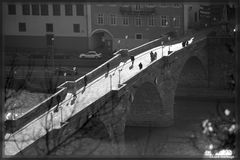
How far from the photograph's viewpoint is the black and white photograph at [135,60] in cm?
2908

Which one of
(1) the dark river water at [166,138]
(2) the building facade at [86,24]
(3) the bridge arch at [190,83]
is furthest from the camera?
(2) the building facade at [86,24]

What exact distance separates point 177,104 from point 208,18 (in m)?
8.14

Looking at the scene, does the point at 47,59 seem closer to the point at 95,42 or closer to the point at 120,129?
the point at 95,42

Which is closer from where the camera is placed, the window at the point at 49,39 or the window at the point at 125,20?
the window at the point at 125,20

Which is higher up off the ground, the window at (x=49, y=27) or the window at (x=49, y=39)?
the window at (x=49, y=27)

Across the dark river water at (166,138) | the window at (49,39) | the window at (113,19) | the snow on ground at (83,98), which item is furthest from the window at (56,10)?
the snow on ground at (83,98)

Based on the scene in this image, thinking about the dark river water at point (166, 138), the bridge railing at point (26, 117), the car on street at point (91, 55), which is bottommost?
the dark river water at point (166, 138)

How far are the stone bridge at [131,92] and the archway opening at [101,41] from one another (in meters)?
6.62

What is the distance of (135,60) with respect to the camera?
34.2 meters

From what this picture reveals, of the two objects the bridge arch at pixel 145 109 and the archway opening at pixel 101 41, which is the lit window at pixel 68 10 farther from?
the bridge arch at pixel 145 109

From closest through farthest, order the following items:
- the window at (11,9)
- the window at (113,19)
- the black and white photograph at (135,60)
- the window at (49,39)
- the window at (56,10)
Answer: the black and white photograph at (135,60), the window at (113,19), the window at (56,10), the window at (11,9), the window at (49,39)

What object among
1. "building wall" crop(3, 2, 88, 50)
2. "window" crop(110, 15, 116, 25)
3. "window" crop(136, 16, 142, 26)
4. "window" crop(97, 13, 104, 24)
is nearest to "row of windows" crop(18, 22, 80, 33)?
"building wall" crop(3, 2, 88, 50)

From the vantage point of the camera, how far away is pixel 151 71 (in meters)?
31.9

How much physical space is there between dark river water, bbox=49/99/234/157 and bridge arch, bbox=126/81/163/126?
1.74 ft
